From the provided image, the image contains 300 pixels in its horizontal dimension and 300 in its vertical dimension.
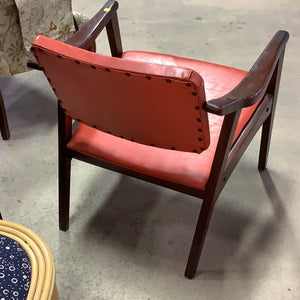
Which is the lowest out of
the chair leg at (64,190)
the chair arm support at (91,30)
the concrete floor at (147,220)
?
the concrete floor at (147,220)

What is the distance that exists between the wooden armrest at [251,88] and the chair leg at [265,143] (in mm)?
383

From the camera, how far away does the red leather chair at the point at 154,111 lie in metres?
0.83

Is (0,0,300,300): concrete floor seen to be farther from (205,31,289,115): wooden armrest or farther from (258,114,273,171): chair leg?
(205,31,289,115): wooden armrest

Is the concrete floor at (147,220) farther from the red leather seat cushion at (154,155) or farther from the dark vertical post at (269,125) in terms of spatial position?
the red leather seat cushion at (154,155)

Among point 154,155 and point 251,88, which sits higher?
point 251,88

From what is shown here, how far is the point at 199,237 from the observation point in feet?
3.91

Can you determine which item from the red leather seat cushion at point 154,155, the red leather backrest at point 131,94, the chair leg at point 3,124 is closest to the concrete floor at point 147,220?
the chair leg at point 3,124

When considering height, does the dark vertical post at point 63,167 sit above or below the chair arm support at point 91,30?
below

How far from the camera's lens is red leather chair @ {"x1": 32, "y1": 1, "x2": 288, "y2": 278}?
0.83 meters

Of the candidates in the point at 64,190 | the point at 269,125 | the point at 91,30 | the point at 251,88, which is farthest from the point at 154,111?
the point at 269,125

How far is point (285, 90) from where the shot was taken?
2.05m

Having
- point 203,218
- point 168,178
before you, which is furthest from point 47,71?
point 203,218

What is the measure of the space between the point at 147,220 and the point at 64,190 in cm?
32

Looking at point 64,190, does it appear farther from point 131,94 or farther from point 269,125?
point 269,125
